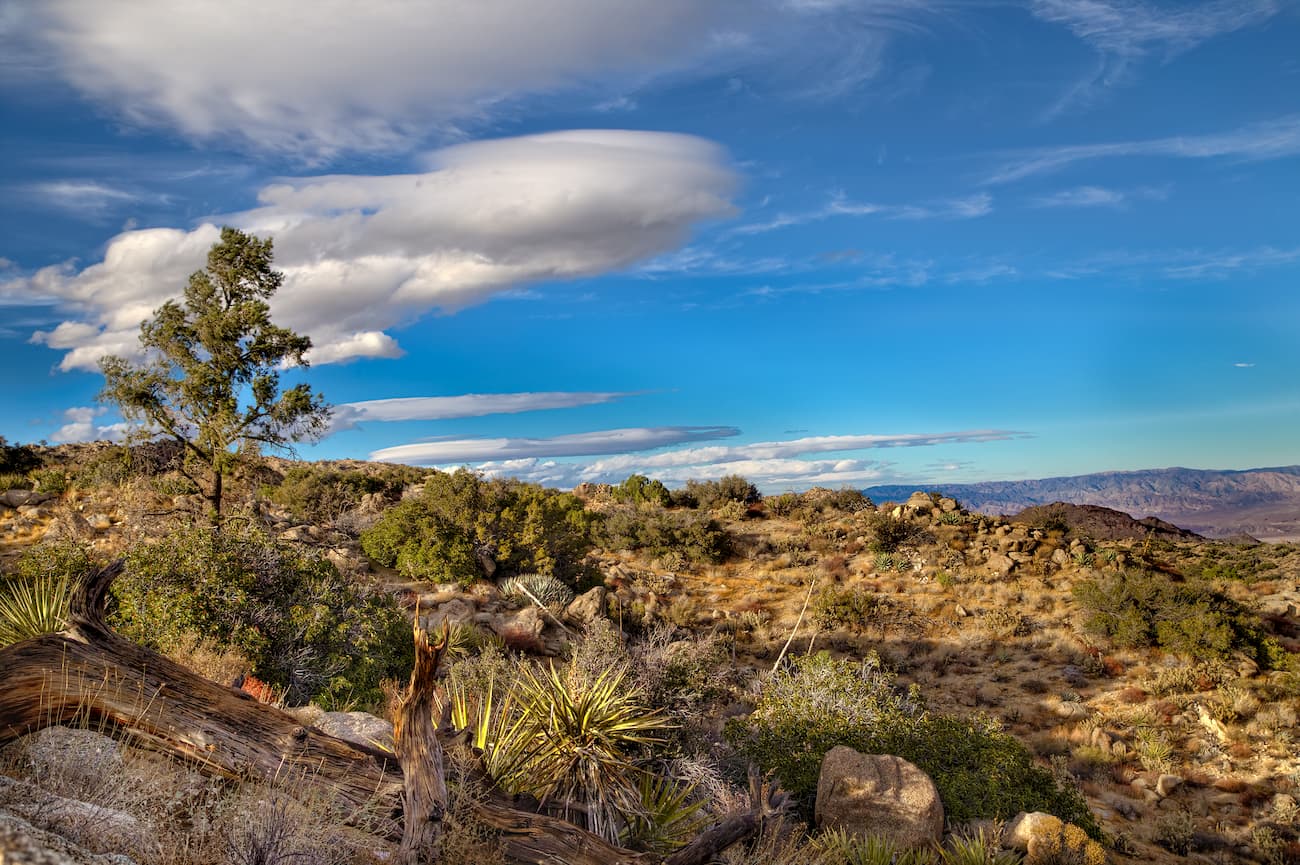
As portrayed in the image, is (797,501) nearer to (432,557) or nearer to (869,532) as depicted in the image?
(869,532)

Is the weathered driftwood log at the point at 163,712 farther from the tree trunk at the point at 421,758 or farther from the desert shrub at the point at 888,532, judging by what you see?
the desert shrub at the point at 888,532

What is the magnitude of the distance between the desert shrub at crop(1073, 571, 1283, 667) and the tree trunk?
20.9 meters

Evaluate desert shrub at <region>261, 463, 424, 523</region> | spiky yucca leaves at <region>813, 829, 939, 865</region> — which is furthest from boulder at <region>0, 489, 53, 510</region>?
spiky yucca leaves at <region>813, 829, 939, 865</region>

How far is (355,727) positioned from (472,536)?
48.4ft

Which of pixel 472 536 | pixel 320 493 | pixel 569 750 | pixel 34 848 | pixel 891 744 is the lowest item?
pixel 891 744

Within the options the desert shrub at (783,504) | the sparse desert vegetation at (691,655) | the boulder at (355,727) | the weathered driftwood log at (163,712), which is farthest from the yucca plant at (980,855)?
the desert shrub at (783,504)

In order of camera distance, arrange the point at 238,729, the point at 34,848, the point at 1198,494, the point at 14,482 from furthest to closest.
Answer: the point at 1198,494, the point at 14,482, the point at 238,729, the point at 34,848

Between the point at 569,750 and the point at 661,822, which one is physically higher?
the point at 569,750

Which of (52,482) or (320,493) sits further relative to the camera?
Result: (320,493)

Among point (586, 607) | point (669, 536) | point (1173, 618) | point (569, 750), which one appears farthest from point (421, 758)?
point (669, 536)

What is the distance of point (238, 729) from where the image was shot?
19.0ft

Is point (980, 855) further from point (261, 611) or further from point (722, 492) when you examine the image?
point (722, 492)

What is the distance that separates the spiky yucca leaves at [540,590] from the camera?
22.0m

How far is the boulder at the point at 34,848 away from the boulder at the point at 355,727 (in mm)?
5503
